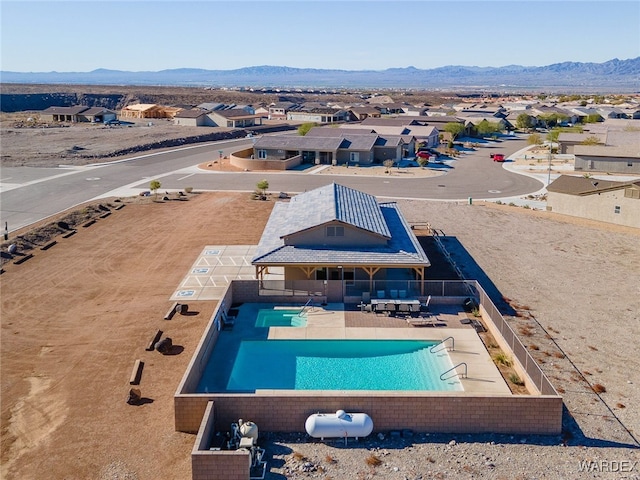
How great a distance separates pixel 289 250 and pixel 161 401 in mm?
12507

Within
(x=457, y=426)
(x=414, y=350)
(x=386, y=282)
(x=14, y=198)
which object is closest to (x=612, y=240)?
(x=386, y=282)

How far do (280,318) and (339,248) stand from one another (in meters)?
5.51

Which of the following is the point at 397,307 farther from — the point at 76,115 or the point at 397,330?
the point at 76,115

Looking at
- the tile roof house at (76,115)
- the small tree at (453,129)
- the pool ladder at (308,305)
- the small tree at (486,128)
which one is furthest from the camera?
the tile roof house at (76,115)

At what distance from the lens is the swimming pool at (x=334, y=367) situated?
77.4ft

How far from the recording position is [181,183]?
2623 inches

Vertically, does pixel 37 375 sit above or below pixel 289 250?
below

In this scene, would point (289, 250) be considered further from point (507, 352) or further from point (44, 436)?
point (44, 436)

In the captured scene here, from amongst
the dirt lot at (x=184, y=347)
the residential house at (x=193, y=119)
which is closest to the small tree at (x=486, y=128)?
the residential house at (x=193, y=119)

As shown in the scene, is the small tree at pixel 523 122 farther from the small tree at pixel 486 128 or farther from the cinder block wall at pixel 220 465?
the cinder block wall at pixel 220 465

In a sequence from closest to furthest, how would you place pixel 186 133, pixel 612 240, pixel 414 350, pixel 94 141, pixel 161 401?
pixel 161 401
pixel 414 350
pixel 612 240
pixel 94 141
pixel 186 133

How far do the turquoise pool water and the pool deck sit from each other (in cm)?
39

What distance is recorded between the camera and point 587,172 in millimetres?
73000

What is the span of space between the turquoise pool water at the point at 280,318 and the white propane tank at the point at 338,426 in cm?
952
